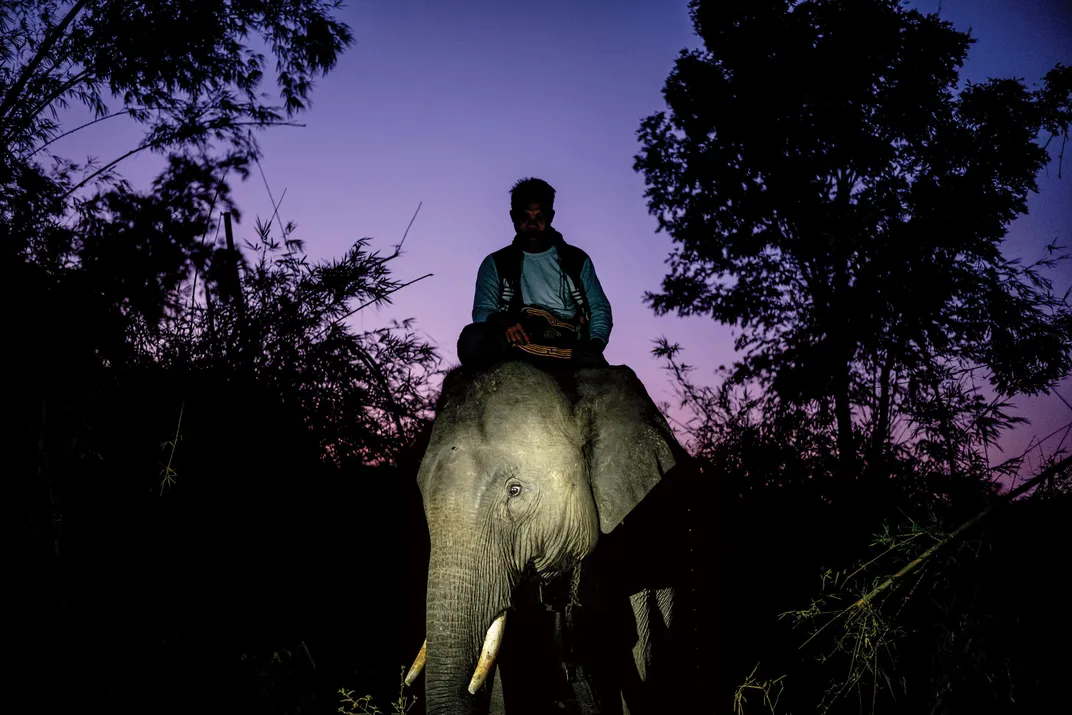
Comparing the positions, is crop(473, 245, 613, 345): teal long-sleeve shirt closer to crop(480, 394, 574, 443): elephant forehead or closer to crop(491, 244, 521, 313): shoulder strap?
crop(491, 244, 521, 313): shoulder strap

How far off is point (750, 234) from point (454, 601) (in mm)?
13504

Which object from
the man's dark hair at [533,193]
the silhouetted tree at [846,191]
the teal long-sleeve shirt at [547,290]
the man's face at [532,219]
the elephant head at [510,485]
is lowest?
the elephant head at [510,485]

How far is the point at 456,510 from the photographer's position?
386 cm

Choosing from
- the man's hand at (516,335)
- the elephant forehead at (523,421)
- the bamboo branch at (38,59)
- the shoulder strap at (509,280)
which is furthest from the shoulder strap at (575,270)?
the bamboo branch at (38,59)

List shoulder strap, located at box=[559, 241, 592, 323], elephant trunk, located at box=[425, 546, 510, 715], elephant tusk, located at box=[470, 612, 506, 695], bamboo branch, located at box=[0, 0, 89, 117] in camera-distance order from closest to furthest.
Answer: elephant trunk, located at box=[425, 546, 510, 715] < elephant tusk, located at box=[470, 612, 506, 695] < shoulder strap, located at box=[559, 241, 592, 323] < bamboo branch, located at box=[0, 0, 89, 117]

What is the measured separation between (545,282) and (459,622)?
229 cm

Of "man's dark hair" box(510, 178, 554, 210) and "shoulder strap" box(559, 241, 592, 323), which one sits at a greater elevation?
"man's dark hair" box(510, 178, 554, 210)

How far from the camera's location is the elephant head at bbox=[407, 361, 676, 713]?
3.75 m

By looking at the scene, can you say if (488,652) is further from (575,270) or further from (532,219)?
(532,219)

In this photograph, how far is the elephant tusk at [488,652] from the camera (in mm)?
3717

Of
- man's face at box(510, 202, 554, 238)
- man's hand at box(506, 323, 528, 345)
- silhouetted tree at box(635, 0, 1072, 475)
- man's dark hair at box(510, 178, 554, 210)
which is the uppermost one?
silhouetted tree at box(635, 0, 1072, 475)

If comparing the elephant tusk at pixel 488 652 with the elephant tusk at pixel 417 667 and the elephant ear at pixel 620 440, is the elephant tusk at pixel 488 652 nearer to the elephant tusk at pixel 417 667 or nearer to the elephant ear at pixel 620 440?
the elephant tusk at pixel 417 667

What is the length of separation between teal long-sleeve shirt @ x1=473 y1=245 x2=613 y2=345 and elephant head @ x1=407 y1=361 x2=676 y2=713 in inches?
23.6

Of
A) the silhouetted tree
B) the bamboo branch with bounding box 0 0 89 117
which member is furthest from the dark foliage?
the silhouetted tree
